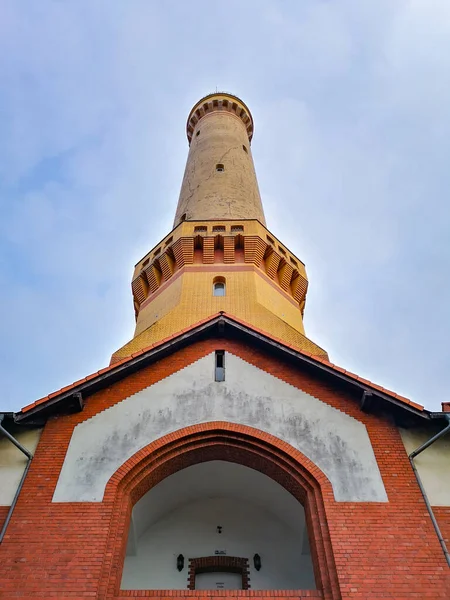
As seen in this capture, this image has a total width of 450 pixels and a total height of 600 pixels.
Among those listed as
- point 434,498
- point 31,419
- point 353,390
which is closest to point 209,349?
point 353,390

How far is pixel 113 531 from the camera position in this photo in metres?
9.38

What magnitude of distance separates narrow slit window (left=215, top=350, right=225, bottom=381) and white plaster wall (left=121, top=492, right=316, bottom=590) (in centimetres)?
336

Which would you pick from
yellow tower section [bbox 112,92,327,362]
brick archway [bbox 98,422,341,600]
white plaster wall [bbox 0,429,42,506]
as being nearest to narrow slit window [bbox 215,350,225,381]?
brick archway [bbox 98,422,341,600]

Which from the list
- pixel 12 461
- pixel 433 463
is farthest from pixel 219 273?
pixel 433 463

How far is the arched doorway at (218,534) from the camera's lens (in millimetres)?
11914

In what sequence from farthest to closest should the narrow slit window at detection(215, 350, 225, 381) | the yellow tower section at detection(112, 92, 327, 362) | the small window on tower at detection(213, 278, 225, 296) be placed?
the small window on tower at detection(213, 278, 225, 296), the yellow tower section at detection(112, 92, 327, 362), the narrow slit window at detection(215, 350, 225, 381)

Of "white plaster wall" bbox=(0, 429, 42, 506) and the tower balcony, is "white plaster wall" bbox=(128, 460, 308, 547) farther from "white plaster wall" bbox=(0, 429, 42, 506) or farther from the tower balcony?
the tower balcony

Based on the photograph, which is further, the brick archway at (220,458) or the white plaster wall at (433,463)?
the white plaster wall at (433,463)

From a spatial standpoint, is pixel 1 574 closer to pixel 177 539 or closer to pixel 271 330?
pixel 177 539

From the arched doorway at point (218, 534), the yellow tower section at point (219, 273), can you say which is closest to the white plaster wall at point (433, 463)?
the arched doorway at point (218, 534)

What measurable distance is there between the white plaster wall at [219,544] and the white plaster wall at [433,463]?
3893 mm

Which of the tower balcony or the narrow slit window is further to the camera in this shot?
the tower balcony

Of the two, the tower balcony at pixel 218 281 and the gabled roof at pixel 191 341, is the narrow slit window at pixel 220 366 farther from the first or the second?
the tower balcony at pixel 218 281

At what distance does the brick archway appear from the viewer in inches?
367
